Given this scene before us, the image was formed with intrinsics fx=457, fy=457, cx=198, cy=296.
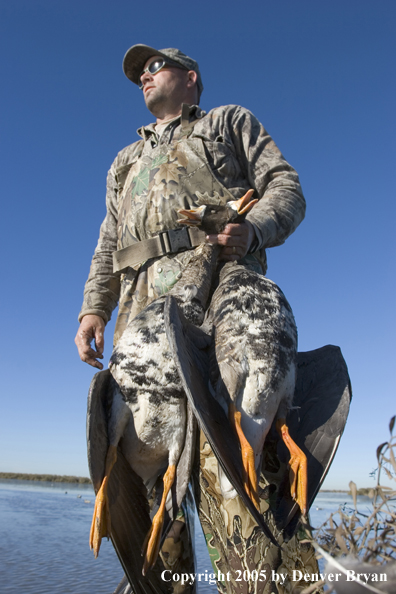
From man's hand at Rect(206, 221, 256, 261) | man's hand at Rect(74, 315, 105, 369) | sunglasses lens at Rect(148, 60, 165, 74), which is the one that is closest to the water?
man's hand at Rect(74, 315, 105, 369)

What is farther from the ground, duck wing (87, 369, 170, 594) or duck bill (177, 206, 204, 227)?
duck bill (177, 206, 204, 227)

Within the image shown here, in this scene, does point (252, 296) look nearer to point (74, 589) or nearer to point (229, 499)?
point (229, 499)

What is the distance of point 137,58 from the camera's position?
384cm

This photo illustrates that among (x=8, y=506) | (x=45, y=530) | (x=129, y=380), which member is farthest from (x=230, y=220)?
(x=8, y=506)

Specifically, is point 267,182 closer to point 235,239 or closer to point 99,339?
point 235,239

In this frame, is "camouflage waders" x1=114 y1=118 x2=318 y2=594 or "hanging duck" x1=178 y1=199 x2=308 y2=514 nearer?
"hanging duck" x1=178 y1=199 x2=308 y2=514

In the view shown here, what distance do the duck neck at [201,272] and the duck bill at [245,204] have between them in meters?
0.27

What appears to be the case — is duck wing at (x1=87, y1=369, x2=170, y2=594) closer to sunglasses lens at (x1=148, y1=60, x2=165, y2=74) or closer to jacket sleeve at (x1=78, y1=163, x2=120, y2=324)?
jacket sleeve at (x1=78, y1=163, x2=120, y2=324)

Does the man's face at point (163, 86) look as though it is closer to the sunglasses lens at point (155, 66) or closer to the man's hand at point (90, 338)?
the sunglasses lens at point (155, 66)

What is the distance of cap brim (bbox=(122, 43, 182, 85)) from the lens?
3.72 meters

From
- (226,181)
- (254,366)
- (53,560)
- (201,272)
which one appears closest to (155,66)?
(226,181)

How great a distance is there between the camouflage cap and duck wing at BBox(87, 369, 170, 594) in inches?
107

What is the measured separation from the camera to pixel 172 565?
8.86 feet

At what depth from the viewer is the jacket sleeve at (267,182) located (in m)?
2.98
